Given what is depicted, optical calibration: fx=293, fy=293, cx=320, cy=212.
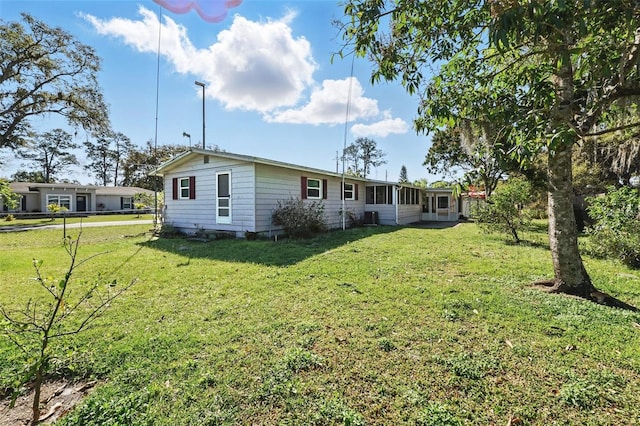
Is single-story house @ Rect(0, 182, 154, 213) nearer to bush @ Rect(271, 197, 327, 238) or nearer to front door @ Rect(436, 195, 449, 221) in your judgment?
bush @ Rect(271, 197, 327, 238)

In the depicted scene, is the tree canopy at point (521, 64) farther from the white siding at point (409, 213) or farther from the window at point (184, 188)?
the white siding at point (409, 213)

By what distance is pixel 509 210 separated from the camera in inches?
363

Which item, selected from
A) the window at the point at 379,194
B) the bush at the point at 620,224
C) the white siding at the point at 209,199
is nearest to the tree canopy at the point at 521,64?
the bush at the point at 620,224

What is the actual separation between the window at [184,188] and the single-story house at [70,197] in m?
19.5

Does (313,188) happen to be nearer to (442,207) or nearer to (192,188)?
(192,188)

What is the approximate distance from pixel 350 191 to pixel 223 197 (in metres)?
6.89

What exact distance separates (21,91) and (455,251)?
26.7 meters

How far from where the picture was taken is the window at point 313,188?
471 inches

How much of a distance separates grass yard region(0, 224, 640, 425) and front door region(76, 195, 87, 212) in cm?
2967

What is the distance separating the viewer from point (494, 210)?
372 inches

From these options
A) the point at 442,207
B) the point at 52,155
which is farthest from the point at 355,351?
the point at 52,155

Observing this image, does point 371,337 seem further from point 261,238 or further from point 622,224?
point 261,238

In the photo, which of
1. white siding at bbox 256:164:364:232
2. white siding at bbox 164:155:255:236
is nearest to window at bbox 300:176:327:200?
white siding at bbox 256:164:364:232

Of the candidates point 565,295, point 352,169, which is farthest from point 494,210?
point 352,169
